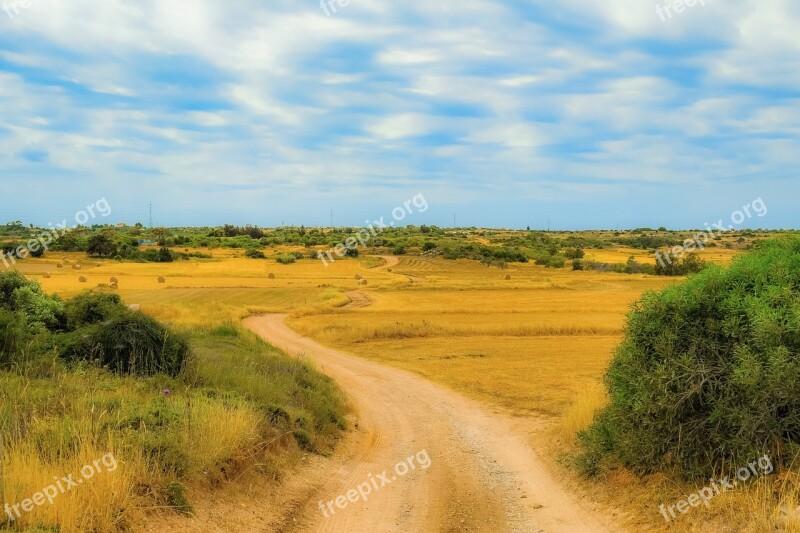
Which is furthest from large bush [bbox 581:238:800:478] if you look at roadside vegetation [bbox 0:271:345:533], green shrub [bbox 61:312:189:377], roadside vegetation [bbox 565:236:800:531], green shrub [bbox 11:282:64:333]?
green shrub [bbox 11:282:64:333]

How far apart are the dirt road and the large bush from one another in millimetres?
1405

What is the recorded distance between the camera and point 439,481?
9508 millimetres

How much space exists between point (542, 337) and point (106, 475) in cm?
2857

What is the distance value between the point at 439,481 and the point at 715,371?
4481mm

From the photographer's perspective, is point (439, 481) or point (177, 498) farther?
point (439, 481)

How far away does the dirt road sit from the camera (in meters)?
7.69

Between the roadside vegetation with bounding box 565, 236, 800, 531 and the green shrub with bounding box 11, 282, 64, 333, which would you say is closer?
the roadside vegetation with bounding box 565, 236, 800, 531

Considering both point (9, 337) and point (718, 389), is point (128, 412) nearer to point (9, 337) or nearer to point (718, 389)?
point (9, 337)

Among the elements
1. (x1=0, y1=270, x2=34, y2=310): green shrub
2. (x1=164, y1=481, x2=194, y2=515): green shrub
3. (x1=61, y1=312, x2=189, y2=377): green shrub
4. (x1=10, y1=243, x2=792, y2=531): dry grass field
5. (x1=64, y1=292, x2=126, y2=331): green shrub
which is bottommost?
(x1=10, y1=243, x2=792, y2=531): dry grass field

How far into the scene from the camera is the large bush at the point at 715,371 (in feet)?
21.3

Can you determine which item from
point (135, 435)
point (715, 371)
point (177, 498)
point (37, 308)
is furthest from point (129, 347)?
point (715, 371)

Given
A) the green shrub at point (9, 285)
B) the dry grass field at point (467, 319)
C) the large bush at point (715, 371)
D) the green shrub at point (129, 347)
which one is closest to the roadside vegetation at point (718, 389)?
the large bush at point (715, 371)

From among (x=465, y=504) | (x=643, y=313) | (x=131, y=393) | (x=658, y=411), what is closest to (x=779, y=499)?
(x=658, y=411)

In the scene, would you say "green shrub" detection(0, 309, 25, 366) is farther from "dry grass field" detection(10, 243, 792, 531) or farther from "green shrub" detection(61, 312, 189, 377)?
"dry grass field" detection(10, 243, 792, 531)
